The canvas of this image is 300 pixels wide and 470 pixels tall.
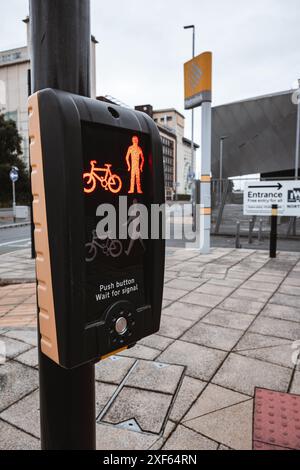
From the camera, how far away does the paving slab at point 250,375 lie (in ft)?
9.34

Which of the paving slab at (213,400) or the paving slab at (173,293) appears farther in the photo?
the paving slab at (173,293)

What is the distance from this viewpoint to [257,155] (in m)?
25.9

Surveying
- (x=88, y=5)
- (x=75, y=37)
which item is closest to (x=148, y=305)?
(x=75, y=37)

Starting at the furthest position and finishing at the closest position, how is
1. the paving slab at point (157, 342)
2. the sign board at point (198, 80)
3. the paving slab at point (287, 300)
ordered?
1. the sign board at point (198, 80)
2. the paving slab at point (287, 300)
3. the paving slab at point (157, 342)

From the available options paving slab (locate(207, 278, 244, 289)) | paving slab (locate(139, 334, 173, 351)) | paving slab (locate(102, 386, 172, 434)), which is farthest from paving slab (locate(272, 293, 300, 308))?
paving slab (locate(102, 386, 172, 434))

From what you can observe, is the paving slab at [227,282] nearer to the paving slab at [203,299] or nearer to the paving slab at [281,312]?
the paving slab at [203,299]

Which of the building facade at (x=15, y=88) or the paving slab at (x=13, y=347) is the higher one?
the building facade at (x=15, y=88)

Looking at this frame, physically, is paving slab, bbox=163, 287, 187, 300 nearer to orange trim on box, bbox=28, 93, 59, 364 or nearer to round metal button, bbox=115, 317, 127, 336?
round metal button, bbox=115, 317, 127, 336

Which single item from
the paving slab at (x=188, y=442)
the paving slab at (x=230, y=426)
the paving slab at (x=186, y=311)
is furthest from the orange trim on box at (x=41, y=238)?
the paving slab at (x=186, y=311)

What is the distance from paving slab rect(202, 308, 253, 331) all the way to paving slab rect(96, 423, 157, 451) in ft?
7.06

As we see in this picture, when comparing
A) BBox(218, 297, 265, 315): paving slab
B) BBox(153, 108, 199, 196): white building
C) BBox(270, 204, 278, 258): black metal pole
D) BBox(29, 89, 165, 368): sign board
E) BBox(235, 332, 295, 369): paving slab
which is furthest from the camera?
BBox(153, 108, 199, 196): white building

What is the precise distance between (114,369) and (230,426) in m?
1.12

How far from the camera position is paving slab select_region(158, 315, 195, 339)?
12.8 ft

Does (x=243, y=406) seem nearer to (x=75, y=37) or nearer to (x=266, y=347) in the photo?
(x=266, y=347)
